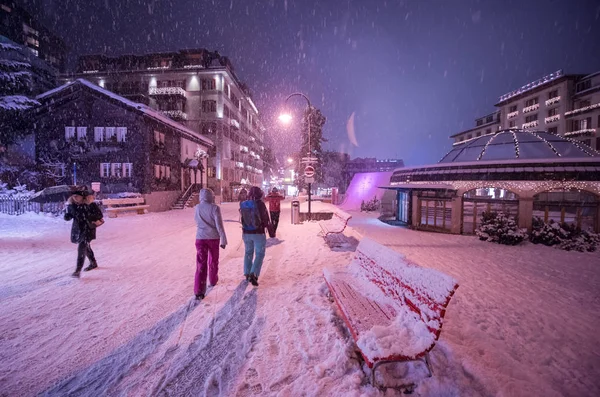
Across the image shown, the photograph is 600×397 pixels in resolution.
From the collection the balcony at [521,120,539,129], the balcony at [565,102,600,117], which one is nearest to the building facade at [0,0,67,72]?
the balcony at [565,102,600,117]

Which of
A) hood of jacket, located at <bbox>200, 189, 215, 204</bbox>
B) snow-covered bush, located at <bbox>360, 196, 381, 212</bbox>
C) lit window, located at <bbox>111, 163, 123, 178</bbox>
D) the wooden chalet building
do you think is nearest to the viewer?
hood of jacket, located at <bbox>200, 189, 215, 204</bbox>

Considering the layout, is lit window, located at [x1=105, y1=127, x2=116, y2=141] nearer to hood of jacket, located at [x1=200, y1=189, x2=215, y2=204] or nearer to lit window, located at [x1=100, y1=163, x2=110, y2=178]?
lit window, located at [x1=100, y1=163, x2=110, y2=178]

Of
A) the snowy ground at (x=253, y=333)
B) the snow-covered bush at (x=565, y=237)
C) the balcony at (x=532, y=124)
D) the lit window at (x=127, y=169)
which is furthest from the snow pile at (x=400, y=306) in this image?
the balcony at (x=532, y=124)

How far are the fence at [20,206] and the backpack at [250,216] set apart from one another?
18806 mm

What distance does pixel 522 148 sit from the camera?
48.2 ft

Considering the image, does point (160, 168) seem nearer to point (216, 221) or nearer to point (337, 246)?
point (337, 246)

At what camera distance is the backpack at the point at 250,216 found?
5.87 m

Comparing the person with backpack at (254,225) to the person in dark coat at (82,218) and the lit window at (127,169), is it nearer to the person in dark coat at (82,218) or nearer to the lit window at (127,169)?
the person in dark coat at (82,218)

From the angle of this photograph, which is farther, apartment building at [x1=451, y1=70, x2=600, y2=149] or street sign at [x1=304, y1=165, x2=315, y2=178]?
apartment building at [x1=451, y1=70, x2=600, y2=149]

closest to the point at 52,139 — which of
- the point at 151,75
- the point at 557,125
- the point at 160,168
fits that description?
the point at 160,168

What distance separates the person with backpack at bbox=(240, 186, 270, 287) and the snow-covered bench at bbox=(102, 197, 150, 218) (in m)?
15.6

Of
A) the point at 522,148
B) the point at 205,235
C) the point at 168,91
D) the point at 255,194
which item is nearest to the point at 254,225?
the point at 255,194

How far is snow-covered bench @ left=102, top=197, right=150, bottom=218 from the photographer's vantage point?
1769 centimetres

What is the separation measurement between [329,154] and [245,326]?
68.1 meters
